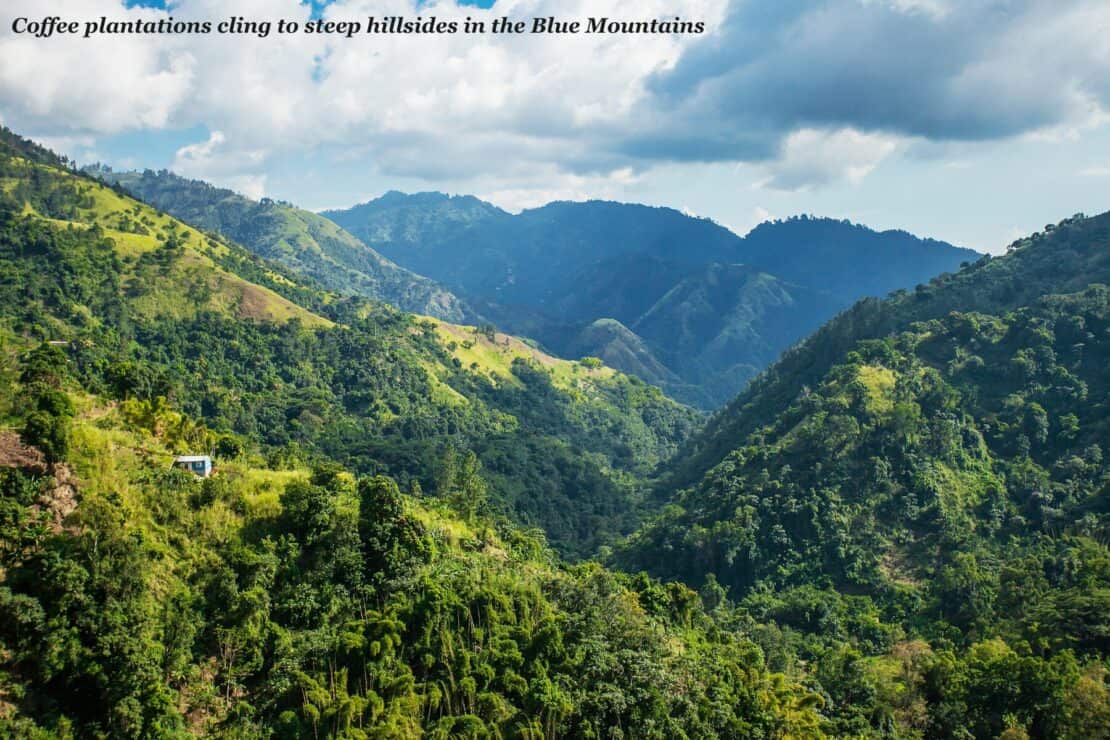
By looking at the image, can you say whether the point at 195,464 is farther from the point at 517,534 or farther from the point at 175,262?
the point at 175,262

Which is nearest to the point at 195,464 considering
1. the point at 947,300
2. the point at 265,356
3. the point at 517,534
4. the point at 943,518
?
the point at 517,534

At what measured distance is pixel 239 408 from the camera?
111750 mm

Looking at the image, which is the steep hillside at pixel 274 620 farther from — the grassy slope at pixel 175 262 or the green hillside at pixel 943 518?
the grassy slope at pixel 175 262

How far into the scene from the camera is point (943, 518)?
83125 millimetres

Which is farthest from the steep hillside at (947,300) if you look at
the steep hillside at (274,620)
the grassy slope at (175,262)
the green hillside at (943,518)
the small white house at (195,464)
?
the small white house at (195,464)

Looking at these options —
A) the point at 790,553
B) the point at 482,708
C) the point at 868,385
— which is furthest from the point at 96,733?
the point at 868,385

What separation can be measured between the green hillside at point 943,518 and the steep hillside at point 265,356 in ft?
120

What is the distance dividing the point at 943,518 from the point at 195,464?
253ft

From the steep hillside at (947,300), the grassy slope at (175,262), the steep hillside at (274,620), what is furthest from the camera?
the grassy slope at (175,262)

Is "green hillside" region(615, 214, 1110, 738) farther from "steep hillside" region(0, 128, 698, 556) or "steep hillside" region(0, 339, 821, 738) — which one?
"steep hillside" region(0, 128, 698, 556)

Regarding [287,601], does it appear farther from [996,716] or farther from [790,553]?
[790,553]

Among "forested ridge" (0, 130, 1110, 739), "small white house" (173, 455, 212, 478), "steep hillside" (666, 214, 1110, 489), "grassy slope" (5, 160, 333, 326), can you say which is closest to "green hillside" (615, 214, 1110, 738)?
"forested ridge" (0, 130, 1110, 739)

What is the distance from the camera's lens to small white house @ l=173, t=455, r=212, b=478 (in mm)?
39500

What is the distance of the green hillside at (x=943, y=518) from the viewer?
46844 mm
